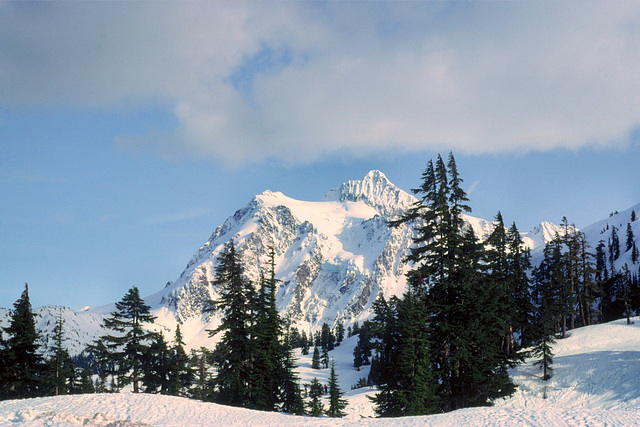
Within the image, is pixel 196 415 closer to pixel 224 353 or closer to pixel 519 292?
pixel 224 353

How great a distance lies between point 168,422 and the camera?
15.7 m

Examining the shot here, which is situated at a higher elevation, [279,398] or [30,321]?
[30,321]

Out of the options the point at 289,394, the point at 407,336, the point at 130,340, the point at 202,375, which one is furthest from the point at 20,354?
the point at 407,336

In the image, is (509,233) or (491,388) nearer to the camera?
(491,388)

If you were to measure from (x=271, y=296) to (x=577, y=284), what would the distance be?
39.1 meters

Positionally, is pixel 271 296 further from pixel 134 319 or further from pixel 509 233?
pixel 509 233

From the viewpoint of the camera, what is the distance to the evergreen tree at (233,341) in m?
30.3

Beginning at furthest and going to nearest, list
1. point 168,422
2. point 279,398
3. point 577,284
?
point 577,284, point 279,398, point 168,422

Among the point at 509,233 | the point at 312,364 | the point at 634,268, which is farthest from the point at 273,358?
the point at 634,268

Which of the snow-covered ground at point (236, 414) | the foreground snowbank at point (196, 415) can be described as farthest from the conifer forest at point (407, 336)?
the foreground snowbank at point (196, 415)

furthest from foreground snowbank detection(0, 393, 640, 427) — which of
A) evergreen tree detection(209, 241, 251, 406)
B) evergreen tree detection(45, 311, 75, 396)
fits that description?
evergreen tree detection(45, 311, 75, 396)

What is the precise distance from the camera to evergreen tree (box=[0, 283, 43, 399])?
33969 mm

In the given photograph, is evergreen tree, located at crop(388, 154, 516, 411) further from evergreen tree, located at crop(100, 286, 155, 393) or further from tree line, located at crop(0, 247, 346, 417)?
evergreen tree, located at crop(100, 286, 155, 393)

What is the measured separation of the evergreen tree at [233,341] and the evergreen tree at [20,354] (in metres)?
16.6
